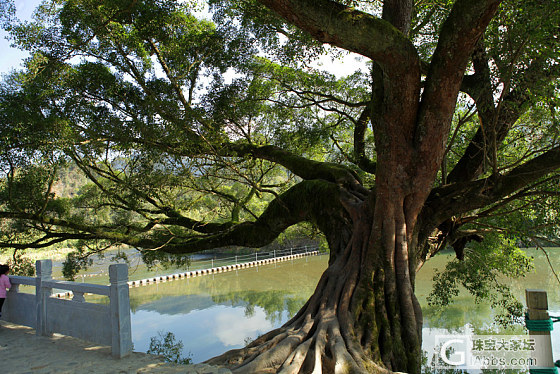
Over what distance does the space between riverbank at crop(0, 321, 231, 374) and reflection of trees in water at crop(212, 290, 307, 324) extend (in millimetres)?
7252

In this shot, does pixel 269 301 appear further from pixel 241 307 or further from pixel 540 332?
pixel 540 332

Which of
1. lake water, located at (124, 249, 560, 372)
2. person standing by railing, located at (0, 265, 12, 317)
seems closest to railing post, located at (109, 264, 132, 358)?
person standing by railing, located at (0, 265, 12, 317)

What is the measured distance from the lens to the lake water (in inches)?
358

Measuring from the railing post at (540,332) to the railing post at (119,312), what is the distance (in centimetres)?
336

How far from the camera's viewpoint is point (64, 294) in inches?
548

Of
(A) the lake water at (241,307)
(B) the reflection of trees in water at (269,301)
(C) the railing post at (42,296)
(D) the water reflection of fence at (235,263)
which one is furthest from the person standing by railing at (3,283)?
(D) the water reflection of fence at (235,263)

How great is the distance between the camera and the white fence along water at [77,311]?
3.61 meters

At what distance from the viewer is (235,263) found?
2116 centimetres

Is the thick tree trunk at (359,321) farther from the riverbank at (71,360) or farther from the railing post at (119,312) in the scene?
the railing post at (119,312)

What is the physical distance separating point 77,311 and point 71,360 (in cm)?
57

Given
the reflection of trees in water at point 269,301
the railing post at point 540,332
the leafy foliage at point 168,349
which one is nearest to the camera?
the railing post at point 540,332

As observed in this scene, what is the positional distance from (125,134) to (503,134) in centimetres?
469

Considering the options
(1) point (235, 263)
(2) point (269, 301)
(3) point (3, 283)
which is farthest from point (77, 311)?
(1) point (235, 263)

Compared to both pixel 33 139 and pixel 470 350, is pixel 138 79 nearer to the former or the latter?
pixel 33 139
